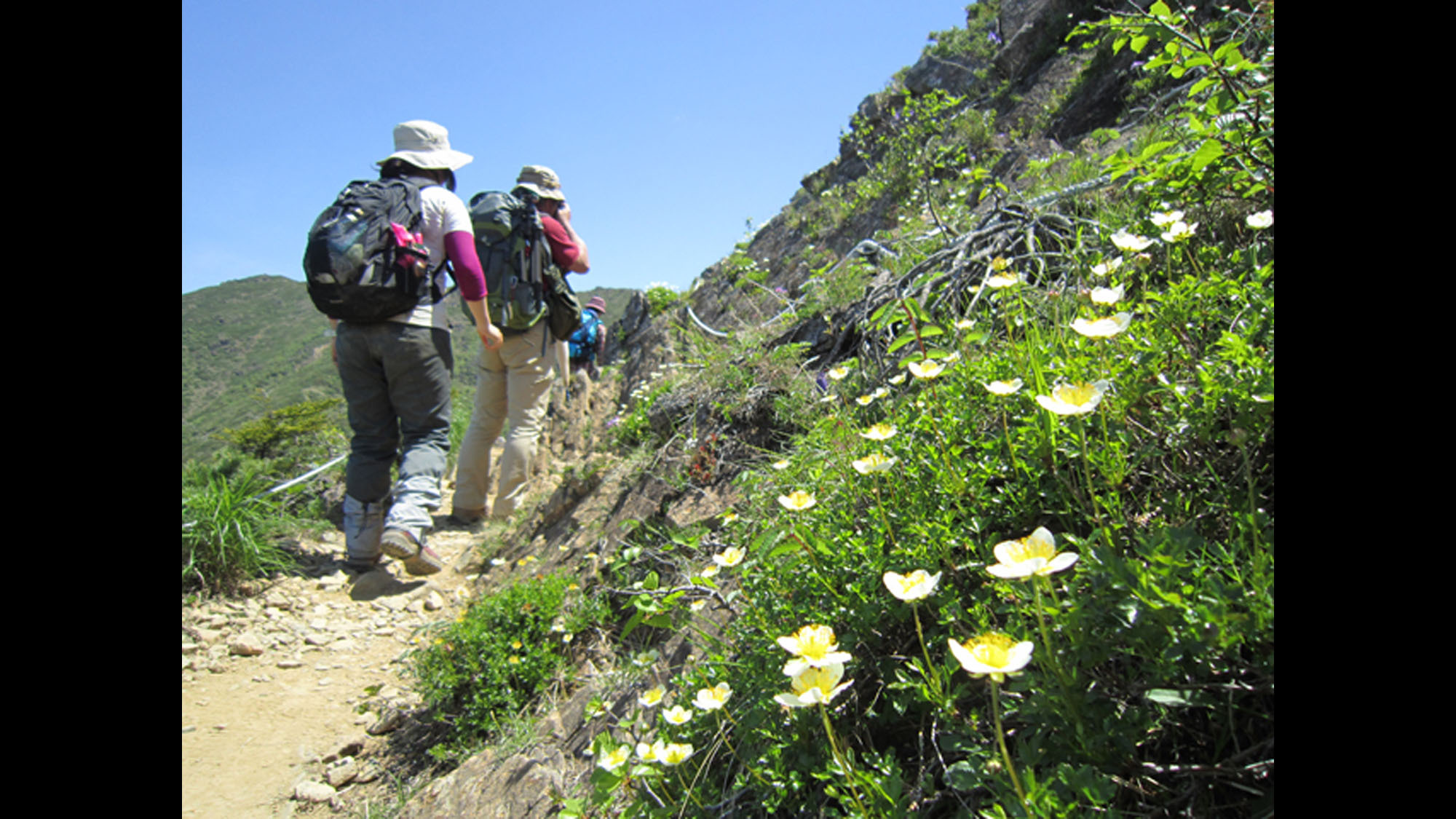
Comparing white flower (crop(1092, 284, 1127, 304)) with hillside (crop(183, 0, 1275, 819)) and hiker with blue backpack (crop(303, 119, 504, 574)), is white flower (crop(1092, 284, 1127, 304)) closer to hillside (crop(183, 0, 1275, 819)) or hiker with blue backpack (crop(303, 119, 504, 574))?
hillside (crop(183, 0, 1275, 819))

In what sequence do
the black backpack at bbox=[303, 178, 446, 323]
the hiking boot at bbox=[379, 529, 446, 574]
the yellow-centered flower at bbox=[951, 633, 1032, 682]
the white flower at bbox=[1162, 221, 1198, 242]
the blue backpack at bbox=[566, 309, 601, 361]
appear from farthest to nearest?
1. the blue backpack at bbox=[566, 309, 601, 361]
2. the hiking boot at bbox=[379, 529, 446, 574]
3. the black backpack at bbox=[303, 178, 446, 323]
4. the white flower at bbox=[1162, 221, 1198, 242]
5. the yellow-centered flower at bbox=[951, 633, 1032, 682]

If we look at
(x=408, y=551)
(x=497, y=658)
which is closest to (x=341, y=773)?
(x=497, y=658)

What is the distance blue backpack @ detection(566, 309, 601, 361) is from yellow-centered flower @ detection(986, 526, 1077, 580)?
668 centimetres

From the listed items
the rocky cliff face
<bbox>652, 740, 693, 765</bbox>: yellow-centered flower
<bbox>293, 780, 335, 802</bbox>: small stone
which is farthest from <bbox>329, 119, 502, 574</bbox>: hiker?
<bbox>652, 740, 693, 765</bbox>: yellow-centered flower

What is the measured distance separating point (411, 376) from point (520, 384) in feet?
3.10

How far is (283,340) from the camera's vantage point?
62406mm

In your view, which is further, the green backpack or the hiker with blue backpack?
the green backpack

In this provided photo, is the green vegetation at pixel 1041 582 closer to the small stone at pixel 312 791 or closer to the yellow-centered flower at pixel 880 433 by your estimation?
the yellow-centered flower at pixel 880 433

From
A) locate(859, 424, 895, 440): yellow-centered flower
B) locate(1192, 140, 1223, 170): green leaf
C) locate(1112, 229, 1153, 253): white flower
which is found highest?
locate(1192, 140, 1223, 170): green leaf

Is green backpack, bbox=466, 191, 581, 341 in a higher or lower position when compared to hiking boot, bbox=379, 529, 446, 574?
higher

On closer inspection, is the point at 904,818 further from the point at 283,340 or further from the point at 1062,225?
the point at 283,340

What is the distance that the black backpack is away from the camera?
352 cm

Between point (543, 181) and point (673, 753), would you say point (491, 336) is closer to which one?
point (543, 181)
